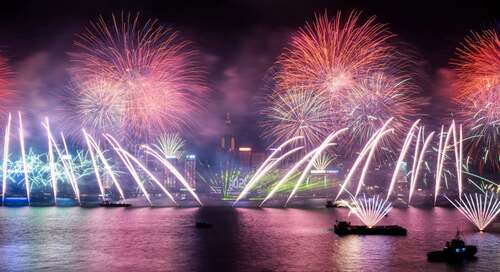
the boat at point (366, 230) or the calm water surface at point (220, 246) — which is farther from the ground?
the boat at point (366, 230)

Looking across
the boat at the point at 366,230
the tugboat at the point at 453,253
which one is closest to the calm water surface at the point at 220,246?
the tugboat at the point at 453,253

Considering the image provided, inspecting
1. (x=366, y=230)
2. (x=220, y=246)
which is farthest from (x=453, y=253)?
(x=220, y=246)

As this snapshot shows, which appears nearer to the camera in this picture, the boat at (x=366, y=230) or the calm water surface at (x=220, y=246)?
the calm water surface at (x=220, y=246)

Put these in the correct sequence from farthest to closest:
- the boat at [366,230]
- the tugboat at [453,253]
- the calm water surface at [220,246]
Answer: the boat at [366,230]
the tugboat at [453,253]
the calm water surface at [220,246]

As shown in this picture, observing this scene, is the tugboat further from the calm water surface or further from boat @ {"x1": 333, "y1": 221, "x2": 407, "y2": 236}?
boat @ {"x1": 333, "y1": 221, "x2": 407, "y2": 236}

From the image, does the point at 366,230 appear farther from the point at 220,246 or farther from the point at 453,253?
the point at 453,253

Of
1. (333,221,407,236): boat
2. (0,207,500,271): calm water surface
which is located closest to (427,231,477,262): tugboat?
(0,207,500,271): calm water surface

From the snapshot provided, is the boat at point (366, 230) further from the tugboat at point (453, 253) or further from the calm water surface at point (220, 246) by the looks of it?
the tugboat at point (453, 253)

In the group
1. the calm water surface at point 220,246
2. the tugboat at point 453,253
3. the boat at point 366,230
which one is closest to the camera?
the calm water surface at point 220,246
